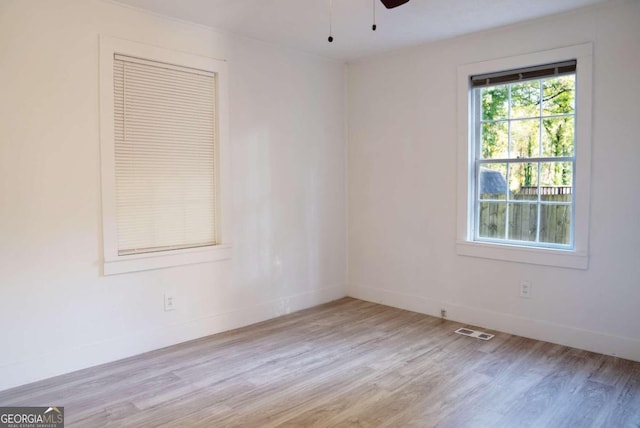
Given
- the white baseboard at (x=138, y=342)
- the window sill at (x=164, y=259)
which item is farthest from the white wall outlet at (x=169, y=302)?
the window sill at (x=164, y=259)

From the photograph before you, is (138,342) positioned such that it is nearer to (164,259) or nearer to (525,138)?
(164,259)

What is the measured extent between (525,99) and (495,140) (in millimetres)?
417

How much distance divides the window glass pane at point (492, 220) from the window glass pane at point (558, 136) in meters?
0.60

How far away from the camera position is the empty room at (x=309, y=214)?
2811mm

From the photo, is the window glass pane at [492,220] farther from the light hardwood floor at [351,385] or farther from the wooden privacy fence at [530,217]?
the light hardwood floor at [351,385]

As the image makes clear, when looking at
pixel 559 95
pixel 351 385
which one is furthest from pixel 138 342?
pixel 559 95

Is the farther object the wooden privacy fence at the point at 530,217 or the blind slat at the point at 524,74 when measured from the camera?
the wooden privacy fence at the point at 530,217

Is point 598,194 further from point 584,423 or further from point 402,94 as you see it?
point 402,94

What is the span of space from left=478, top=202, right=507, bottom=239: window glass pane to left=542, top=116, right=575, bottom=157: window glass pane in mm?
600

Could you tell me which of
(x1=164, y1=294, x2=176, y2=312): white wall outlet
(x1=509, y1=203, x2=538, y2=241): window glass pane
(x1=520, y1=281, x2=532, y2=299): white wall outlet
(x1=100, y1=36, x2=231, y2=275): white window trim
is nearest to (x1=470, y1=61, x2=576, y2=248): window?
(x1=509, y1=203, x2=538, y2=241): window glass pane

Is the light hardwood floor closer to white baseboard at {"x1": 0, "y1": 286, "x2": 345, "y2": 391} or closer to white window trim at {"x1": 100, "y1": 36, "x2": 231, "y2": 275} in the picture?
white baseboard at {"x1": 0, "y1": 286, "x2": 345, "y2": 391}

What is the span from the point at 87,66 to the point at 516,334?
398 centimetres

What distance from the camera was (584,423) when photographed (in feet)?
7.97

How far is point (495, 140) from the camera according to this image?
398cm
